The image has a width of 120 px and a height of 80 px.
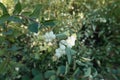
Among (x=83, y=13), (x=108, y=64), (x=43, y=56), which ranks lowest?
(x=108, y=64)

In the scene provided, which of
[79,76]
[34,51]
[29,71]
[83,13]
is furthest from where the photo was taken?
[83,13]

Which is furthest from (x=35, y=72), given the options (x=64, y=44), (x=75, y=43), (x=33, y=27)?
(x=33, y=27)

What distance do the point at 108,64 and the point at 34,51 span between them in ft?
2.59

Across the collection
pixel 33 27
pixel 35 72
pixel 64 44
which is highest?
pixel 33 27

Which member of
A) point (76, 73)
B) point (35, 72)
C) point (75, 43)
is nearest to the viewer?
point (76, 73)

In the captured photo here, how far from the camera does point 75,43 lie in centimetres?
284

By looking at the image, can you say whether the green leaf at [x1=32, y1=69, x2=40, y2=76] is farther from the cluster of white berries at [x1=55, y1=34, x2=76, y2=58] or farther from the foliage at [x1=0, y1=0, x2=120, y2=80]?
the cluster of white berries at [x1=55, y1=34, x2=76, y2=58]

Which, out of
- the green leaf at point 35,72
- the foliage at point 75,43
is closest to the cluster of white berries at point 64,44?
the foliage at point 75,43

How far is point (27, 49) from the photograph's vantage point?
2.65 meters

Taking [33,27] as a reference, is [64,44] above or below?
below

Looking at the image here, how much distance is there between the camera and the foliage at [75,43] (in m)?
2.30

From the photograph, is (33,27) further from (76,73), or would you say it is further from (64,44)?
(76,73)

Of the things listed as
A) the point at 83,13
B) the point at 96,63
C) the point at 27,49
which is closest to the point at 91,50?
the point at 96,63

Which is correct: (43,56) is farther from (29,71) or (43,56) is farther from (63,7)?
(63,7)
